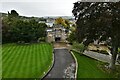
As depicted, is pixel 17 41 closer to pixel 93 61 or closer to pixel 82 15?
pixel 93 61

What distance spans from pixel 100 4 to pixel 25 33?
14527 mm

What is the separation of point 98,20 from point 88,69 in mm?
3769

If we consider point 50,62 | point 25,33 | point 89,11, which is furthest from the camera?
point 25,33

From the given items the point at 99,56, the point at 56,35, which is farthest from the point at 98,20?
the point at 56,35

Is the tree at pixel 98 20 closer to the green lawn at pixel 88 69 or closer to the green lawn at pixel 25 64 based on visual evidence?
the green lawn at pixel 88 69

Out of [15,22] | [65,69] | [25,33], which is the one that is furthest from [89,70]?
[15,22]

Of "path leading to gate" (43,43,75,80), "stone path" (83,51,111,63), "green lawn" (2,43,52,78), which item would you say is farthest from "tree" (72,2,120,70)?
"green lawn" (2,43,52,78)

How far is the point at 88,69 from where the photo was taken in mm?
14398

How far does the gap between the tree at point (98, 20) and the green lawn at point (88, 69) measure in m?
1.28

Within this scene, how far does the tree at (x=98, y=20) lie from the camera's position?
472 inches

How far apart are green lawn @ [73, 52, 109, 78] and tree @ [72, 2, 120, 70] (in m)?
1.28

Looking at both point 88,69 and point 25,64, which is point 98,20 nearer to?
point 88,69

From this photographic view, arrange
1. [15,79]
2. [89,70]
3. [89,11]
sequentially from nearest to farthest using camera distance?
[15,79], [89,11], [89,70]

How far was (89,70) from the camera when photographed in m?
14.2
